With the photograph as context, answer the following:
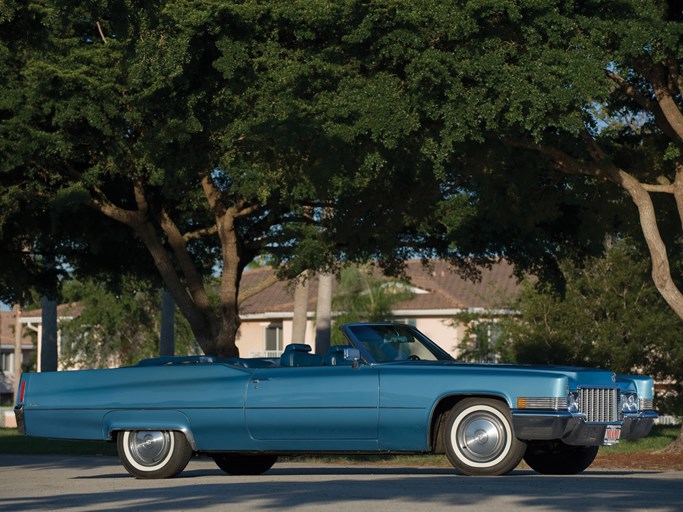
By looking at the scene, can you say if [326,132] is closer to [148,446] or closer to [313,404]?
[148,446]

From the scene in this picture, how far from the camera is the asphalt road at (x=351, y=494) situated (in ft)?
32.4

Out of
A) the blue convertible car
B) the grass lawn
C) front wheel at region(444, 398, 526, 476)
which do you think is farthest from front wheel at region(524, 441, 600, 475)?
the grass lawn

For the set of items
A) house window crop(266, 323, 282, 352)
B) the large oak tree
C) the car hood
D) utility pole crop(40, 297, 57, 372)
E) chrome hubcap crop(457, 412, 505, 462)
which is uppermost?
the large oak tree

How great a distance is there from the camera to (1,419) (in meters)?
49.2

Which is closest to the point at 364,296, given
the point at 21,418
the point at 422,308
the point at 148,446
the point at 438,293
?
the point at 422,308

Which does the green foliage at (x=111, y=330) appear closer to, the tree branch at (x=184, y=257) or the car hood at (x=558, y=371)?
the tree branch at (x=184, y=257)

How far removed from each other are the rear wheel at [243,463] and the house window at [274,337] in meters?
50.1

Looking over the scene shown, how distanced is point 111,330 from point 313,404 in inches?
2172

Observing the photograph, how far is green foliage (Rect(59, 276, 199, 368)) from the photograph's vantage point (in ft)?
211

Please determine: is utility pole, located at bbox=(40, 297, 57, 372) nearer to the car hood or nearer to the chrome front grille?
the car hood

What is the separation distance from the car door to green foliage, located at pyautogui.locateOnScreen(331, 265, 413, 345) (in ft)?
149

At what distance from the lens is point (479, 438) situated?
1246cm

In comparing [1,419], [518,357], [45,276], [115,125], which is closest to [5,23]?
[115,125]

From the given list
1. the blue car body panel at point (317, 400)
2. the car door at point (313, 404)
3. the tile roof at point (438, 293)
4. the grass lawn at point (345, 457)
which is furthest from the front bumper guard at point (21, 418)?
the tile roof at point (438, 293)
